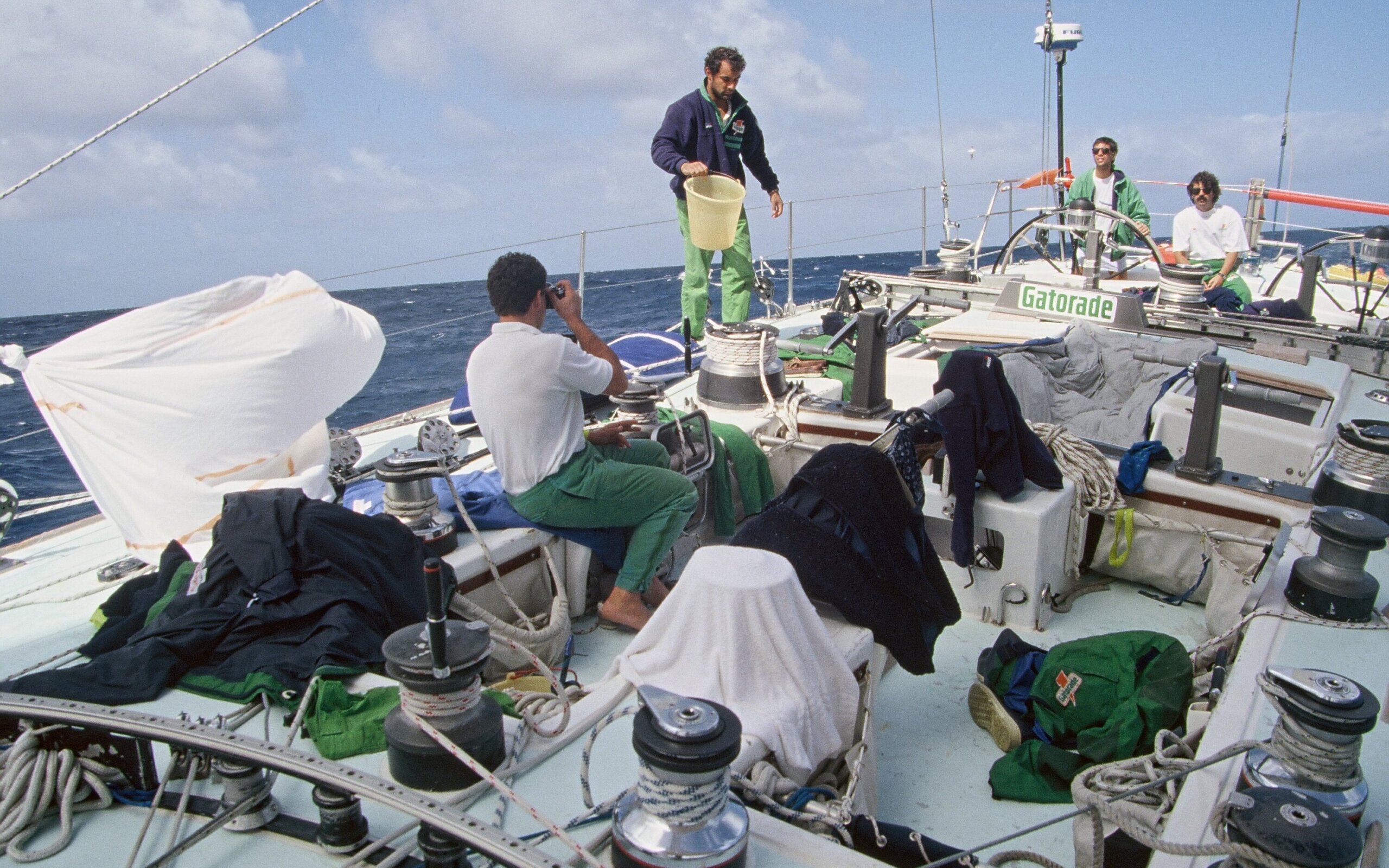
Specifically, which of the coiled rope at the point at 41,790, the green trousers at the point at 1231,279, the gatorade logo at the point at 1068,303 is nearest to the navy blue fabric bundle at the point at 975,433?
the coiled rope at the point at 41,790

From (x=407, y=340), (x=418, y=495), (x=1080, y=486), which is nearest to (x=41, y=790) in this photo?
(x=418, y=495)

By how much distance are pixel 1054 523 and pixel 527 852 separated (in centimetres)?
243

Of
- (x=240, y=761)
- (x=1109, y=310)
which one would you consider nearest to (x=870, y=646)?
(x=240, y=761)

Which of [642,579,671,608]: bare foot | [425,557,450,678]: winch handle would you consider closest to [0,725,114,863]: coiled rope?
[425,557,450,678]: winch handle

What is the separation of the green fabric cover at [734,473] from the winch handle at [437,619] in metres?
2.19

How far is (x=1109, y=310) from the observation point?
557 centimetres

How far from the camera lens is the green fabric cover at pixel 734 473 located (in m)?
3.78

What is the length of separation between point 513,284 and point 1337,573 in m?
2.30

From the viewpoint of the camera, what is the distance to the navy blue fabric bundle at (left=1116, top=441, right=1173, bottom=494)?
134 inches

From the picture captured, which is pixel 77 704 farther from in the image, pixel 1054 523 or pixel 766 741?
pixel 1054 523

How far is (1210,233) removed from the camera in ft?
24.4

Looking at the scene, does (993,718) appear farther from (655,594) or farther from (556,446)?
(556,446)

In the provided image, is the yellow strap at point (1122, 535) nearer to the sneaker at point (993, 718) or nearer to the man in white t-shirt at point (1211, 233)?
the sneaker at point (993, 718)

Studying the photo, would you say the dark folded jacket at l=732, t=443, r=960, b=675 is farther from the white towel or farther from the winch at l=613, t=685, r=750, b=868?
the winch at l=613, t=685, r=750, b=868
